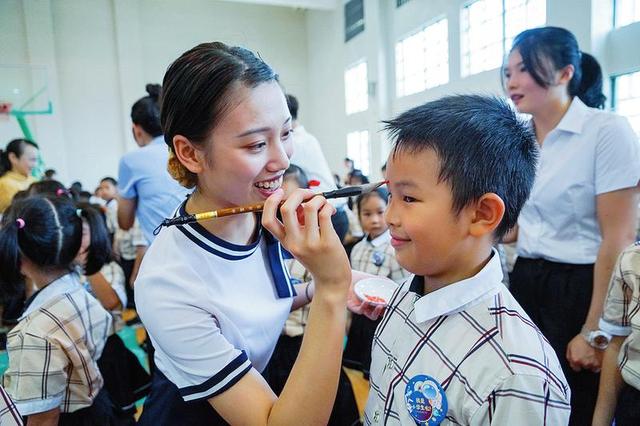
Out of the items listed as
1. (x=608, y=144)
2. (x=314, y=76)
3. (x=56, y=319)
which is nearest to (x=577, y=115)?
(x=608, y=144)

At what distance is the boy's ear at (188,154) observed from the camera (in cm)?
86

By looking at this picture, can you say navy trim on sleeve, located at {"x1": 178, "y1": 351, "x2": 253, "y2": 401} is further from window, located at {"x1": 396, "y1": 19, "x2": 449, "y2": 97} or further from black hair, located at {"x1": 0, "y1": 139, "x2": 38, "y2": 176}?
window, located at {"x1": 396, "y1": 19, "x2": 449, "y2": 97}

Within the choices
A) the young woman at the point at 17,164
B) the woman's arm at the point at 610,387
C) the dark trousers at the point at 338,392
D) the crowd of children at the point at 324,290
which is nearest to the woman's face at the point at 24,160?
the young woman at the point at 17,164

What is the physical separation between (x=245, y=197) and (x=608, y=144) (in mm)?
1106

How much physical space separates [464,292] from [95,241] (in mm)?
1339

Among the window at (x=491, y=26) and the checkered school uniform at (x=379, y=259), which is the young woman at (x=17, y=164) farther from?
the window at (x=491, y=26)

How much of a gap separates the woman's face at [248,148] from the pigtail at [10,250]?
2.64ft

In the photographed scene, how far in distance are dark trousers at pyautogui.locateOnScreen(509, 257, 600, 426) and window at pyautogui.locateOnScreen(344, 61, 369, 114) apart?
7.53 metres

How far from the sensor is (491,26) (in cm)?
596

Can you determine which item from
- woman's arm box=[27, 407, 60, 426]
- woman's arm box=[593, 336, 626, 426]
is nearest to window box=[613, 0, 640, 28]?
woman's arm box=[593, 336, 626, 426]

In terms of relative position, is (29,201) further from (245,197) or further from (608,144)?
(608,144)

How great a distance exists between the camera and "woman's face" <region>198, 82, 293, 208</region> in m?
0.81

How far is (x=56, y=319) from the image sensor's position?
1.22 meters

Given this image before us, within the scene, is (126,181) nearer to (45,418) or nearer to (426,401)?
(45,418)
